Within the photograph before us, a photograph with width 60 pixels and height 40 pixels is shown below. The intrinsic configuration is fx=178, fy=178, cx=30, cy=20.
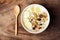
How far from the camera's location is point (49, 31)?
1.19m

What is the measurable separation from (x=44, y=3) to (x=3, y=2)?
29 centimetres

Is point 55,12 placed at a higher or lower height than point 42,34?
higher

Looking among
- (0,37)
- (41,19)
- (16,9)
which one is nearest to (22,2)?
(16,9)

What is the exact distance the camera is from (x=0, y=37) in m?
1.21

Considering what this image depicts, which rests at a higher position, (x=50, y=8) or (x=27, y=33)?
(x=50, y=8)

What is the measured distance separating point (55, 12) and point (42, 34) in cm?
18

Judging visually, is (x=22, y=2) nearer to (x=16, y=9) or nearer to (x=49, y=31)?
(x=16, y=9)

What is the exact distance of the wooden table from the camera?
1188mm

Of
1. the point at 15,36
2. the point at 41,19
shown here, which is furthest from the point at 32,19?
the point at 15,36

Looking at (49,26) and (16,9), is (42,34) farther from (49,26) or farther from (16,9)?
(16,9)

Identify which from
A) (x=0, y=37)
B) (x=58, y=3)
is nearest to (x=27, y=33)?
(x=0, y=37)

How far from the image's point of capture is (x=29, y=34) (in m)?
1.20

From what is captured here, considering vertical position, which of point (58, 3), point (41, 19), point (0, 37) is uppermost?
point (58, 3)

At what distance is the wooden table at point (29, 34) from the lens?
1188mm
